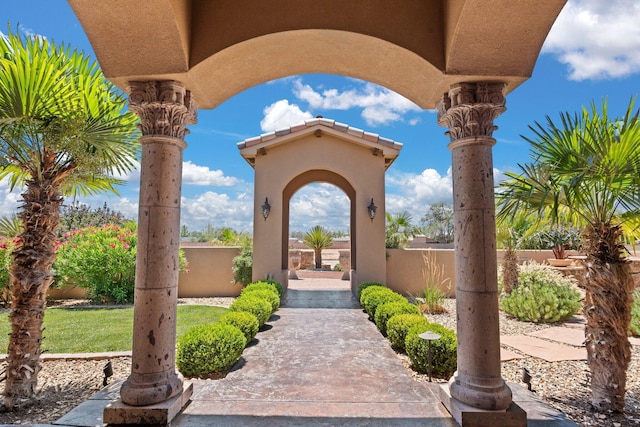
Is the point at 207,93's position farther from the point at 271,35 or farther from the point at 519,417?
the point at 519,417

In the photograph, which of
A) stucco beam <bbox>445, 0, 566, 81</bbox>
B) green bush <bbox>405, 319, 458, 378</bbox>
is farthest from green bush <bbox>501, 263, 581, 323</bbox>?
stucco beam <bbox>445, 0, 566, 81</bbox>

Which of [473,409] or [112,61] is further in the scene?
[112,61]

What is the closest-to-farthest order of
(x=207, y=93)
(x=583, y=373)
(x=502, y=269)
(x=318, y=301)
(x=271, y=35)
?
(x=271, y=35) < (x=207, y=93) < (x=583, y=373) < (x=318, y=301) < (x=502, y=269)

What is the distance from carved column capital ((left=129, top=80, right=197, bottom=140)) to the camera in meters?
3.96

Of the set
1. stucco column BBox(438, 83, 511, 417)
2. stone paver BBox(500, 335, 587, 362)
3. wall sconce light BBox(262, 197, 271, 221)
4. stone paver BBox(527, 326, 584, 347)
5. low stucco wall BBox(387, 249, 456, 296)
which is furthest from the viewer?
low stucco wall BBox(387, 249, 456, 296)

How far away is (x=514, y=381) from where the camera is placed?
5.55 m

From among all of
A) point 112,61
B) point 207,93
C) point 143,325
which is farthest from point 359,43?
point 143,325

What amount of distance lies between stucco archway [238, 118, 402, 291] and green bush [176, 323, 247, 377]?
621 centimetres

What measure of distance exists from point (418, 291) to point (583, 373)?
301 inches

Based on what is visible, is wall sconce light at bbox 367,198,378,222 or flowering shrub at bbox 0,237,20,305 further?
wall sconce light at bbox 367,198,378,222

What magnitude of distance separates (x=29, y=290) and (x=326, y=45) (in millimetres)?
4730

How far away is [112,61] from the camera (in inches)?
152

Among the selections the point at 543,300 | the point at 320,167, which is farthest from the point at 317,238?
the point at 543,300

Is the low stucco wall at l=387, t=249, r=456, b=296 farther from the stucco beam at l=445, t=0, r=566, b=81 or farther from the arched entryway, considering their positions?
the stucco beam at l=445, t=0, r=566, b=81
